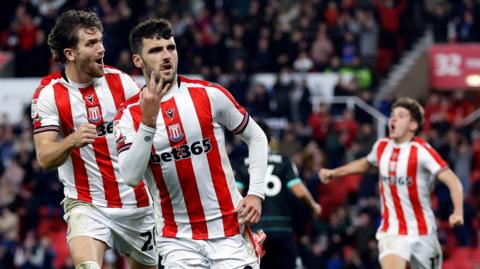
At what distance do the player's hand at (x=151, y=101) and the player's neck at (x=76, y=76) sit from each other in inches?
60.8

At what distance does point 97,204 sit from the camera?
28.5 ft

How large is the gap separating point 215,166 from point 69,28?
1620mm

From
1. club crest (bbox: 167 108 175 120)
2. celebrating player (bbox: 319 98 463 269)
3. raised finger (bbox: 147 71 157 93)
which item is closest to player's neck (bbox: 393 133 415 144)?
celebrating player (bbox: 319 98 463 269)

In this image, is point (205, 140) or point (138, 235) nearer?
point (205, 140)

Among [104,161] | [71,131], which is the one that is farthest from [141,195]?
[71,131]

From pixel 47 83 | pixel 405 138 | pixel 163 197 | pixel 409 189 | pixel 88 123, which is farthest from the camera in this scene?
pixel 405 138

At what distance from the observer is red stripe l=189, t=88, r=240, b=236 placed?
771 cm

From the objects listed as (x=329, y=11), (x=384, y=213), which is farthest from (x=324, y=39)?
(x=384, y=213)

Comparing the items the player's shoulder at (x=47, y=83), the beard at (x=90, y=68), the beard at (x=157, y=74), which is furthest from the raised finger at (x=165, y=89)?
the player's shoulder at (x=47, y=83)

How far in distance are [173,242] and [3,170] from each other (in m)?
12.8

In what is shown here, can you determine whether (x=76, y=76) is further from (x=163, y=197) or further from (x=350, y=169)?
(x=350, y=169)

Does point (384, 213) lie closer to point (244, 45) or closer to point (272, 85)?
point (272, 85)

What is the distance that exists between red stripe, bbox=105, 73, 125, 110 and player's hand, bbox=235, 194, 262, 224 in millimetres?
1452

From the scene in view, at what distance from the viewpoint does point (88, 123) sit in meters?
8.45
